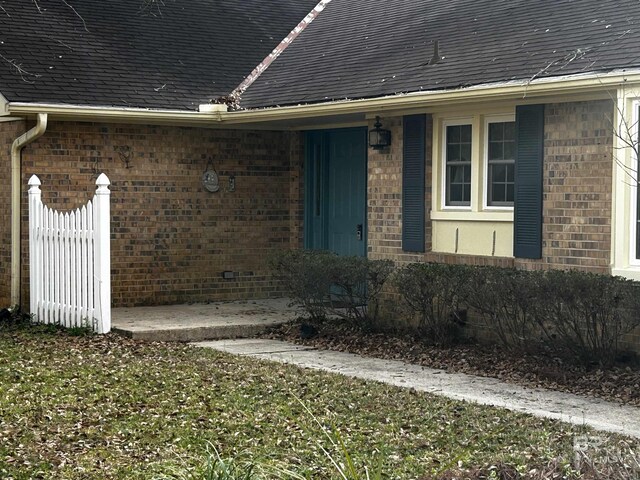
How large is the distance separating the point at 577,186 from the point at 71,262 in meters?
5.88

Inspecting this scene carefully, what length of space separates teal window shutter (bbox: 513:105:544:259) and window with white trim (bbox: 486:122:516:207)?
378 mm

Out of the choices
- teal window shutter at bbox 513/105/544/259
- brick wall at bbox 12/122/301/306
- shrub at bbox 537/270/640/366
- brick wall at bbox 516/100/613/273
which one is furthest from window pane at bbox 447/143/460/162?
brick wall at bbox 12/122/301/306

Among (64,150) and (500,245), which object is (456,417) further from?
(64,150)

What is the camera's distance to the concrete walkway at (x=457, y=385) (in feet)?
27.3

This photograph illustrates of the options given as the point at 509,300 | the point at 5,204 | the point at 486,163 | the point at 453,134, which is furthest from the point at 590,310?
the point at 5,204

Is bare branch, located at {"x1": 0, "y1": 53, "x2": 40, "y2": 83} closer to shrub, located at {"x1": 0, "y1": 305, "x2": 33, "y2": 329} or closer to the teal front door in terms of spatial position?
shrub, located at {"x1": 0, "y1": 305, "x2": 33, "y2": 329}

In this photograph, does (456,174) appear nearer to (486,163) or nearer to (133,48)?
(486,163)

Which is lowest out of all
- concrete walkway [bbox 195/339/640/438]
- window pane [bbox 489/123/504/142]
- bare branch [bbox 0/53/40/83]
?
concrete walkway [bbox 195/339/640/438]

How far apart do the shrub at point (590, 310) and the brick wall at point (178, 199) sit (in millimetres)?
6299

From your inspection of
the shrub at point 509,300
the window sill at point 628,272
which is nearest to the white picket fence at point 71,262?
the shrub at point 509,300

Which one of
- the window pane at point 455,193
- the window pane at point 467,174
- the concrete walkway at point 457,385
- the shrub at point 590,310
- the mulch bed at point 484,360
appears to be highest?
the window pane at point 467,174

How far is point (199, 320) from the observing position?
13336 millimetres

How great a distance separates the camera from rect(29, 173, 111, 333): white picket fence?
12.4 m

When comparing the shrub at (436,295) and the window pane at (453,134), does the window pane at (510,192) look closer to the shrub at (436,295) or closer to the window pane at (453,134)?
the window pane at (453,134)
